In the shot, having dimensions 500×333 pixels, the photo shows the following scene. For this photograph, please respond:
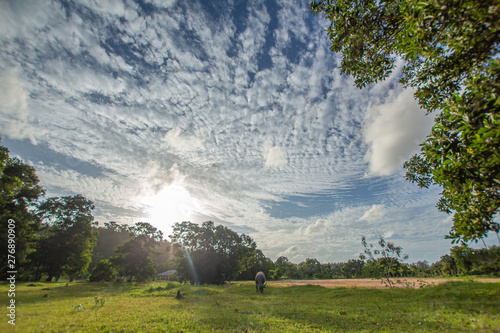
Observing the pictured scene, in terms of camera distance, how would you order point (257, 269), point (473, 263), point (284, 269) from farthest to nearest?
1. point (284, 269)
2. point (257, 269)
3. point (473, 263)

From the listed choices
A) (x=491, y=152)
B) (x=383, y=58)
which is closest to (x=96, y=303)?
(x=491, y=152)

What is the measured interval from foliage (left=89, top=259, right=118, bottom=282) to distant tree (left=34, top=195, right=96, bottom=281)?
3776mm

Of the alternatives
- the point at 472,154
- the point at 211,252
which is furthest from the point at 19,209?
the point at 472,154

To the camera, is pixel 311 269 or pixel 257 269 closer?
pixel 257 269

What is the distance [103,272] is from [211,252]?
1023 inches

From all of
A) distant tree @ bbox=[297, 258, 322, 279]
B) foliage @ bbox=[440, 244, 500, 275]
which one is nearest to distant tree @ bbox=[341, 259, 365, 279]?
distant tree @ bbox=[297, 258, 322, 279]

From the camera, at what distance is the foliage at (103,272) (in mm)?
45062

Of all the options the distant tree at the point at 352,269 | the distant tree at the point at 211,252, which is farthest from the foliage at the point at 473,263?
the distant tree at the point at 211,252

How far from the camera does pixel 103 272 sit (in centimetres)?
4506

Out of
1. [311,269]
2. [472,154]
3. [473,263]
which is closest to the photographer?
[472,154]

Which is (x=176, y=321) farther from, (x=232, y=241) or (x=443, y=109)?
(x=232, y=241)

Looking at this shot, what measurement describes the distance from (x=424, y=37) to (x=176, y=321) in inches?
531

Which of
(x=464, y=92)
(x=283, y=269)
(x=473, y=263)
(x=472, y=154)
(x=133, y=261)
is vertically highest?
(x=464, y=92)

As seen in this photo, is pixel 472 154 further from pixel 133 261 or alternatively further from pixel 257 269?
pixel 257 269
